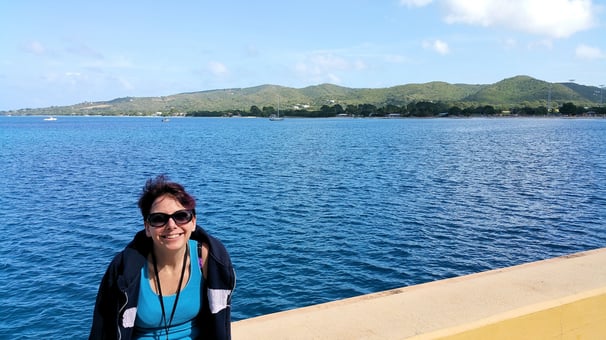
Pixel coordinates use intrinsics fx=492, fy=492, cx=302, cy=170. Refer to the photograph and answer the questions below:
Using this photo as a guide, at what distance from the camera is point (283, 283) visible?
49.3 ft

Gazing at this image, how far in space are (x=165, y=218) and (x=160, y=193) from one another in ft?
0.56

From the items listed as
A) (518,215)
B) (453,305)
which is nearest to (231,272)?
(453,305)

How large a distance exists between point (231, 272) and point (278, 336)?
68 cm

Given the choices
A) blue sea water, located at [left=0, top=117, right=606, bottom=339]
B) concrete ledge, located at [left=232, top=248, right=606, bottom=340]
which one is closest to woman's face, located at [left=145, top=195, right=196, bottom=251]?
concrete ledge, located at [left=232, top=248, right=606, bottom=340]

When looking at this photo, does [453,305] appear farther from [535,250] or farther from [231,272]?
[535,250]

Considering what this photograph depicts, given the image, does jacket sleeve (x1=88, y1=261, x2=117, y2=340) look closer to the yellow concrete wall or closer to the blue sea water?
the yellow concrete wall

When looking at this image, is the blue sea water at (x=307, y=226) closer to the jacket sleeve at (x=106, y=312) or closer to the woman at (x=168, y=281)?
the woman at (x=168, y=281)

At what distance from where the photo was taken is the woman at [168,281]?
261 centimetres

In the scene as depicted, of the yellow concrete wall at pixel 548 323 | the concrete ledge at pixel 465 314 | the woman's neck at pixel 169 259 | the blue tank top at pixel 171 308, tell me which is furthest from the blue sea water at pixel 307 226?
the woman's neck at pixel 169 259

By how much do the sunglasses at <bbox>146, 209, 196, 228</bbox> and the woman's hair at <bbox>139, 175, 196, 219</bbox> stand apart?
65 mm

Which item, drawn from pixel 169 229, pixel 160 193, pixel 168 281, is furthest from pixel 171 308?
pixel 160 193

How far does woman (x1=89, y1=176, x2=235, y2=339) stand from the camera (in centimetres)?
261

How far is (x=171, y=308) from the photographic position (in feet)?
8.89

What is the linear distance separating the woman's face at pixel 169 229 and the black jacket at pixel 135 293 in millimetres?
104
